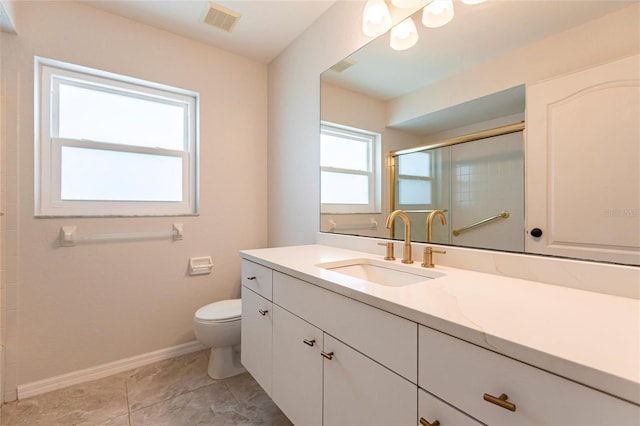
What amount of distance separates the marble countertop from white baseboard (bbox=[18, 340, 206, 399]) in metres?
1.66

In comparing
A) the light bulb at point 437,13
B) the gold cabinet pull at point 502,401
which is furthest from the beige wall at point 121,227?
the gold cabinet pull at point 502,401

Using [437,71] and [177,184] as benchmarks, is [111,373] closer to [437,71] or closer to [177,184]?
[177,184]

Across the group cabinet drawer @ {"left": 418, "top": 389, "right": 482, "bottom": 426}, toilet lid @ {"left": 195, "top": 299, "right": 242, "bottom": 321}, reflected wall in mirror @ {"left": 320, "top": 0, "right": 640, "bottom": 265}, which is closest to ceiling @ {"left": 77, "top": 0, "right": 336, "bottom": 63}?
reflected wall in mirror @ {"left": 320, "top": 0, "right": 640, "bottom": 265}

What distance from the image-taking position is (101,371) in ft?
6.06

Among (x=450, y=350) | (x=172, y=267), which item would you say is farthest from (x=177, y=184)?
(x=450, y=350)

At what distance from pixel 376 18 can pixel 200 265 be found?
6.52 ft

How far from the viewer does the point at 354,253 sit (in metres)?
1.56

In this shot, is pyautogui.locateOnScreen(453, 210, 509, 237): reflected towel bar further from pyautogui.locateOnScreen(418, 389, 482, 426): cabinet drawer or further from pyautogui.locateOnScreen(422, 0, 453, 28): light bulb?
pyautogui.locateOnScreen(422, 0, 453, 28): light bulb

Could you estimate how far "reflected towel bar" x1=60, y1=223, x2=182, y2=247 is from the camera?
1.73 metres

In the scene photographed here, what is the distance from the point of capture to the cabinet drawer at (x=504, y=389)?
43cm

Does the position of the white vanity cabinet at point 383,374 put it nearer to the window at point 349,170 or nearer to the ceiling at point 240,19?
the window at point 349,170

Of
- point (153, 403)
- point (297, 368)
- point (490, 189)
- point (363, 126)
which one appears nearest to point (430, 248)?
point (490, 189)

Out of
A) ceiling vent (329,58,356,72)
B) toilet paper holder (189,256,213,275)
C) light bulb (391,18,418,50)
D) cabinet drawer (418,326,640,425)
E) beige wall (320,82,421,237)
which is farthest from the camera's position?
toilet paper holder (189,256,213,275)

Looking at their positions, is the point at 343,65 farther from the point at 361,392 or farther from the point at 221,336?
the point at 221,336
